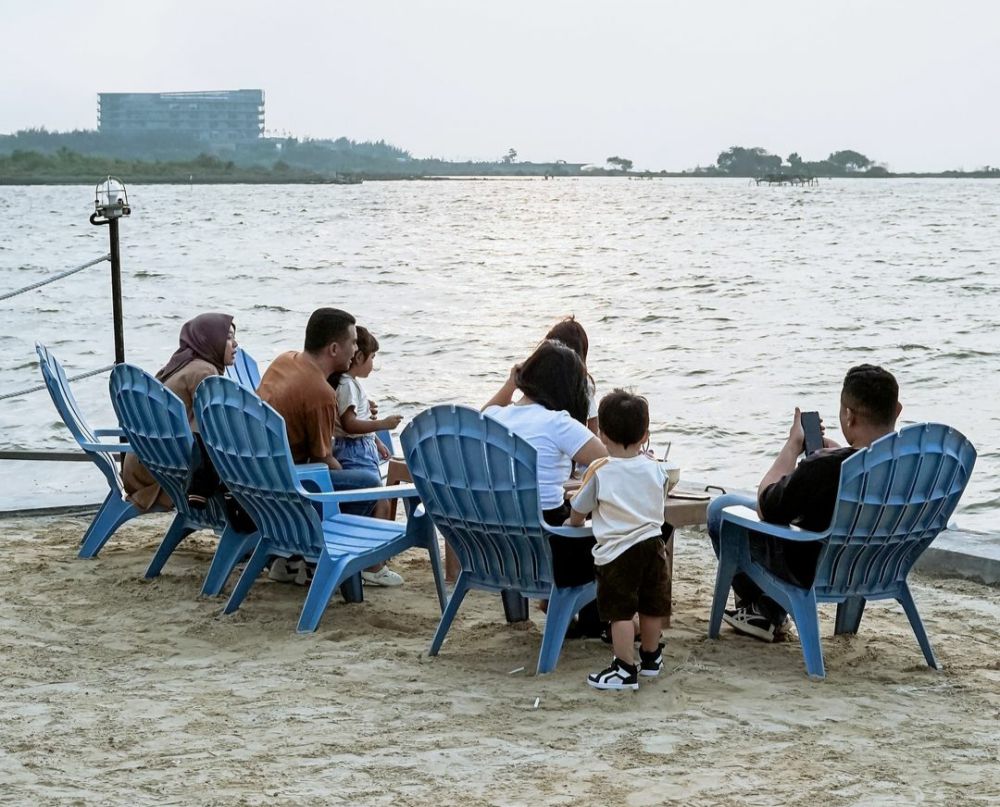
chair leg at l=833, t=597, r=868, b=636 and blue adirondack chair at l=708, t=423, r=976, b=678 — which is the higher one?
blue adirondack chair at l=708, t=423, r=976, b=678

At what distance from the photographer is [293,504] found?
5.35 meters

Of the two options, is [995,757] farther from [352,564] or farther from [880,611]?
[352,564]

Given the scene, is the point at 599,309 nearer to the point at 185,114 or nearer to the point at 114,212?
the point at 114,212

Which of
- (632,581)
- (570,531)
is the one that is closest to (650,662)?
(632,581)

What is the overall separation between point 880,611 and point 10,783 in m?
3.63

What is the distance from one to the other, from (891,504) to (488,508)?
1328 mm

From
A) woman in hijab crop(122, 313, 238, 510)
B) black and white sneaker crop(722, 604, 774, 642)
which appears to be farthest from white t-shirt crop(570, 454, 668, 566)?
woman in hijab crop(122, 313, 238, 510)

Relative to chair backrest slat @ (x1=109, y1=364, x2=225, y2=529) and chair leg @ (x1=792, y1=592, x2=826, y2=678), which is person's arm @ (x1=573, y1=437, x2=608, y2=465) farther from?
chair backrest slat @ (x1=109, y1=364, x2=225, y2=529)

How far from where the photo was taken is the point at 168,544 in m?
→ 6.28

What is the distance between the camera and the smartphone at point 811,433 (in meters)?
4.96

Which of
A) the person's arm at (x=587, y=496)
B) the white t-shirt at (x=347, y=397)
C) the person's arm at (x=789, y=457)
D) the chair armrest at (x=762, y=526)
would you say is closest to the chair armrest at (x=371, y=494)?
the white t-shirt at (x=347, y=397)

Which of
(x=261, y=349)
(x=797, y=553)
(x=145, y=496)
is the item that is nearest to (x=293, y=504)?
(x=145, y=496)

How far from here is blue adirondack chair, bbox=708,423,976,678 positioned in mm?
4617

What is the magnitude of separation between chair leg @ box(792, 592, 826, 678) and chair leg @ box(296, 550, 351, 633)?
1.66m
